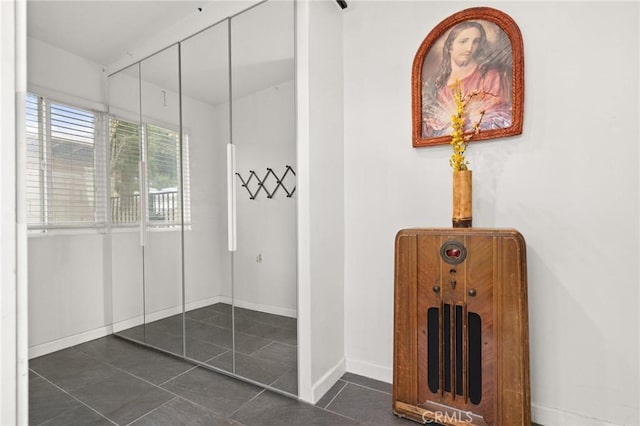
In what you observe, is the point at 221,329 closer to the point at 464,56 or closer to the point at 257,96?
the point at 257,96

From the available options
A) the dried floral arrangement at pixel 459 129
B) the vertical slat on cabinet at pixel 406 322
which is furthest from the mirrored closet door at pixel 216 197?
the dried floral arrangement at pixel 459 129

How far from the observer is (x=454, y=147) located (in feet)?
5.76

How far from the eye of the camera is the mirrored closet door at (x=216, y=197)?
81.6 inches

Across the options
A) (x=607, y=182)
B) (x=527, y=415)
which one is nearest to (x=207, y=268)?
(x=527, y=415)

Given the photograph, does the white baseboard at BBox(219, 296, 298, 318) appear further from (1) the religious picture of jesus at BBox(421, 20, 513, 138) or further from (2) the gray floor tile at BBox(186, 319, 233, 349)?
(1) the religious picture of jesus at BBox(421, 20, 513, 138)

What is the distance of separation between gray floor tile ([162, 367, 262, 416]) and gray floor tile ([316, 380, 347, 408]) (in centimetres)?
41

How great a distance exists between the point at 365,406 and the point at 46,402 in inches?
75.9

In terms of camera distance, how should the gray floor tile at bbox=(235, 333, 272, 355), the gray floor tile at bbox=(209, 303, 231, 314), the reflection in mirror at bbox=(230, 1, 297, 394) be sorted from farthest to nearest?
1. the gray floor tile at bbox=(209, 303, 231, 314)
2. the gray floor tile at bbox=(235, 333, 272, 355)
3. the reflection in mirror at bbox=(230, 1, 297, 394)

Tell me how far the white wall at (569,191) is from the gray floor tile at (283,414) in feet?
3.66

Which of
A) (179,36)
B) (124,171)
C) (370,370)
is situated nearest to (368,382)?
(370,370)

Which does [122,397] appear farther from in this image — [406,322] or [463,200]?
[463,200]

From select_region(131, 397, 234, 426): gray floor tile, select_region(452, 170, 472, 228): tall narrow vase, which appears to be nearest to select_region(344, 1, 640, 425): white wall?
select_region(452, 170, 472, 228): tall narrow vase

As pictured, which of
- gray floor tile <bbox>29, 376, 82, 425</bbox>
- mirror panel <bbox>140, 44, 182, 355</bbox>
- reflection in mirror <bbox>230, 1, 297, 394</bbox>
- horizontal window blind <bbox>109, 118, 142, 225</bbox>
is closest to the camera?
gray floor tile <bbox>29, 376, 82, 425</bbox>

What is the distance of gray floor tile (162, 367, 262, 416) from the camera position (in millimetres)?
1884
